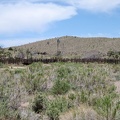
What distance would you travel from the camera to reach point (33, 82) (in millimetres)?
18109

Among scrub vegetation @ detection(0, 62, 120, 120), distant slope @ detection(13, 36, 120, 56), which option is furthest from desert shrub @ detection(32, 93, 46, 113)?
distant slope @ detection(13, 36, 120, 56)

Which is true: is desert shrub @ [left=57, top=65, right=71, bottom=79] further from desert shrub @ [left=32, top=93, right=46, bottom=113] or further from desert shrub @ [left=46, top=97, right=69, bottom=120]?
desert shrub @ [left=46, top=97, right=69, bottom=120]

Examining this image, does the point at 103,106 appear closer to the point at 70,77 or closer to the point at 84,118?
the point at 84,118

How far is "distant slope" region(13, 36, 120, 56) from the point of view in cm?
12088

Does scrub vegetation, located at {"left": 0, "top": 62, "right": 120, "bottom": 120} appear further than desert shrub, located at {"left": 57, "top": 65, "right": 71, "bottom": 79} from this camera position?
No

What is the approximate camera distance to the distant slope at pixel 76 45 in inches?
4759

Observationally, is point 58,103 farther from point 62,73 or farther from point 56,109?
point 62,73

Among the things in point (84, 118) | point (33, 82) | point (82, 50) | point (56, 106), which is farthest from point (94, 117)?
point (82, 50)

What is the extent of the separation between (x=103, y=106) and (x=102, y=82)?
37.2 ft

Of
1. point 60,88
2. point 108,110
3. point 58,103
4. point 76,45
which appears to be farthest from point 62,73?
point 76,45

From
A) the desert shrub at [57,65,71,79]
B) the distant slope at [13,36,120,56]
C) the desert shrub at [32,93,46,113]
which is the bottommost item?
the desert shrub at [32,93,46,113]

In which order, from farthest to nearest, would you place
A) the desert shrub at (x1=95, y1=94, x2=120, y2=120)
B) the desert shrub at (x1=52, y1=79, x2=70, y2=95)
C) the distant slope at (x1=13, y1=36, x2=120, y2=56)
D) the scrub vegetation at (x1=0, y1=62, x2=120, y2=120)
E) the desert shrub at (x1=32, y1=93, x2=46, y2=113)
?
the distant slope at (x1=13, y1=36, x2=120, y2=56) < the desert shrub at (x1=52, y1=79, x2=70, y2=95) < the desert shrub at (x1=32, y1=93, x2=46, y2=113) < the scrub vegetation at (x1=0, y1=62, x2=120, y2=120) < the desert shrub at (x1=95, y1=94, x2=120, y2=120)

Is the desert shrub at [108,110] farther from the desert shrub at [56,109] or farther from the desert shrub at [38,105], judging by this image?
the desert shrub at [38,105]

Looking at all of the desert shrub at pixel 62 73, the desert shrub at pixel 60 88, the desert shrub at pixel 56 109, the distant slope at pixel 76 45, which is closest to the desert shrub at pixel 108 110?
the desert shrub at pixel 56 109
